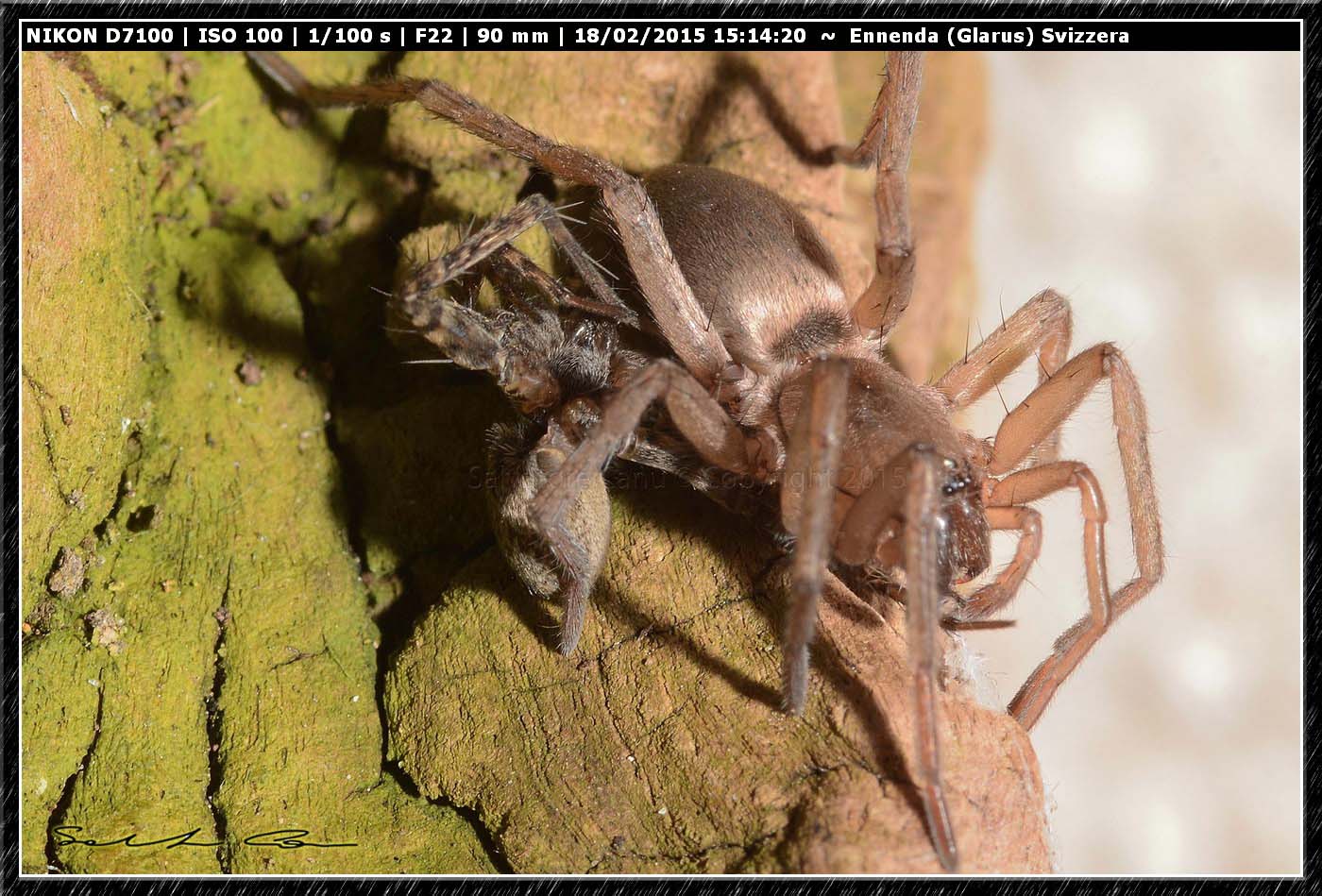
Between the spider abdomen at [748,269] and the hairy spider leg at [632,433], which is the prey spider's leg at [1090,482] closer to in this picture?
the spider abdomen at [748,269]

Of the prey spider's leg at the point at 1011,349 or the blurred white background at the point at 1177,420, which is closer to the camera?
the prey spider's leg at the point at 1011,349

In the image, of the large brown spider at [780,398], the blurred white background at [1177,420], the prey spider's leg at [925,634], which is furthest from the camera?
the blurred white background at [1177,420]

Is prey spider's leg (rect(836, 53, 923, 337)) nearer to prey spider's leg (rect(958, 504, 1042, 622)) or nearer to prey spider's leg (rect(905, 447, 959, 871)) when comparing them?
prey spider's leg (rect(958, 504, 1042, 622))

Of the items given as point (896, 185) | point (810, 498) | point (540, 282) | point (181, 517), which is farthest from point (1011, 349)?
point (181, 517)

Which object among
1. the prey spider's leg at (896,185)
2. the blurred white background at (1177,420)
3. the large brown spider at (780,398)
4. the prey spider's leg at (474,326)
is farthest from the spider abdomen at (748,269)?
the blurred white background at (1177,420)

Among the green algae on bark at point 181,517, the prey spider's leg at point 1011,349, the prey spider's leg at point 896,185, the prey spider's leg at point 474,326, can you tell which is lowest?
the green algae on bark at point 181,517

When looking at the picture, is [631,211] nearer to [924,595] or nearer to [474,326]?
[474,326]

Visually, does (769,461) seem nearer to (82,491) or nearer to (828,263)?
(828,263)

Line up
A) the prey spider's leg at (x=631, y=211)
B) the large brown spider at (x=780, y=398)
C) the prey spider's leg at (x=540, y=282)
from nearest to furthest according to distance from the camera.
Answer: the large brown spider at (x=780, y=398) → the prey spider's leg at (x=631, y=211) → the prey spider's leg at (x=540, y=282)
